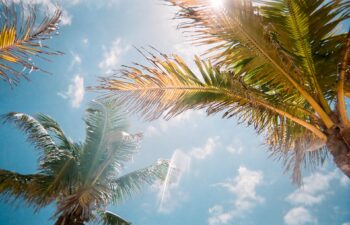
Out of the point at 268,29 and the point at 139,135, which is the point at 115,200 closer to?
the point at 139,135

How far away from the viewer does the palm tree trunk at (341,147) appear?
371 centimetres

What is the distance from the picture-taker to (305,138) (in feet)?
17.5

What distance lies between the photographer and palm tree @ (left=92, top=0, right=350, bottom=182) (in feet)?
12.9

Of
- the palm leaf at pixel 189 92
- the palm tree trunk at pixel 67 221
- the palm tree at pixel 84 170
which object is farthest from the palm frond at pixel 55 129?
the palm leaf at pixel 189 92

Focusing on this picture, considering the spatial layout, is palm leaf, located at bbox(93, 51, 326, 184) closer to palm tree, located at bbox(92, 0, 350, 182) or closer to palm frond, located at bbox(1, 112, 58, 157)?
palm tree, located at bbox(92, 0, 350, 182)

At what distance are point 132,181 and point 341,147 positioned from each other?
26.5ft

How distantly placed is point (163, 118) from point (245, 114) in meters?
1.39

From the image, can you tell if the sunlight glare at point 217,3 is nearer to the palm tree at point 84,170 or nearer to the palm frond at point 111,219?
the palm tree at point 84,170

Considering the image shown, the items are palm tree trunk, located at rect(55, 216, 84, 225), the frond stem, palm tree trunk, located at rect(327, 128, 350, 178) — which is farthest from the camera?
palm tree trunk, located at rect(55, 216, 84, 225)


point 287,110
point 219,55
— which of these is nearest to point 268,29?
point 219,55

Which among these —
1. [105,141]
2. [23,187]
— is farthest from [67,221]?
[105,141]

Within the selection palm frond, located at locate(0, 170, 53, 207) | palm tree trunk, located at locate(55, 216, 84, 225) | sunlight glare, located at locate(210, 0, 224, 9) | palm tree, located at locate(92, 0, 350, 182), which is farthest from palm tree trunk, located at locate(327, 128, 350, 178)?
palm frond, located at locate(0, 170, 53, 207)

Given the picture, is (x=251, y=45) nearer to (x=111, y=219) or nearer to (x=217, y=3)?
(x=217, y=3)

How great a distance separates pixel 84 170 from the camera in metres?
10.3
